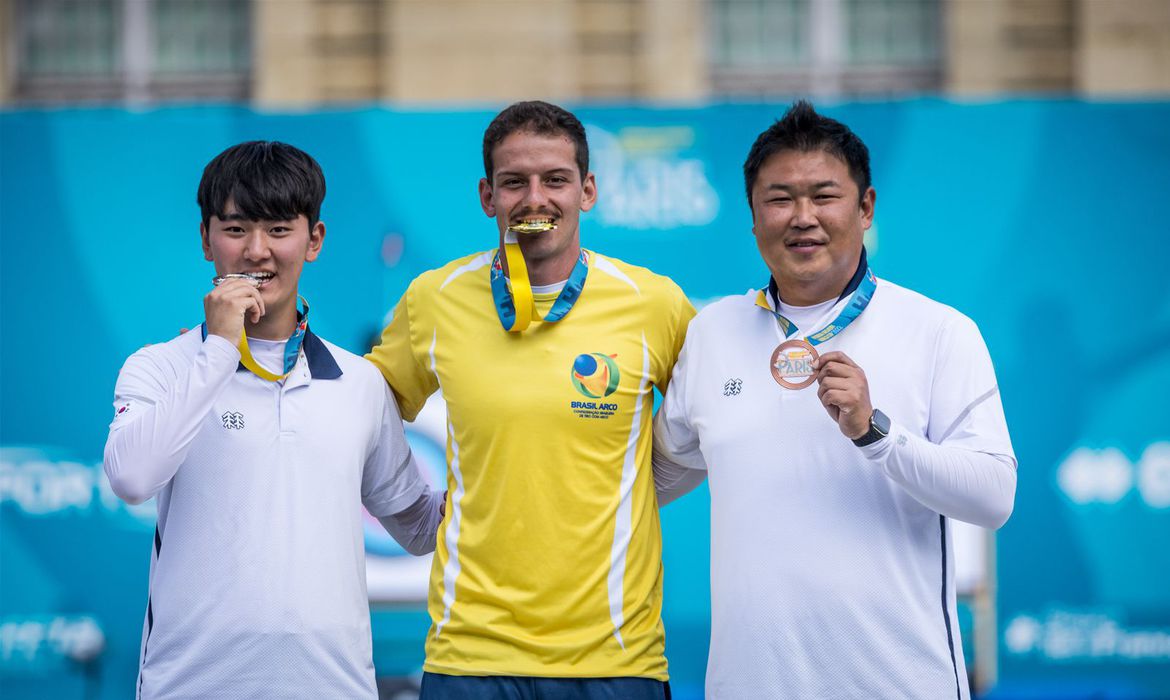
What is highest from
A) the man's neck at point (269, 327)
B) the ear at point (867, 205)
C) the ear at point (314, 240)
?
the ear at point (867, 205)

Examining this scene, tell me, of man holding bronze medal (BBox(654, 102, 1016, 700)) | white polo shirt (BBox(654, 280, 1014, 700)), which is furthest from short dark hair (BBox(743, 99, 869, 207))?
white polo shirt (BBox(654, 280, 1014, 700))

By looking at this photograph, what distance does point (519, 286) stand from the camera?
2992 mm

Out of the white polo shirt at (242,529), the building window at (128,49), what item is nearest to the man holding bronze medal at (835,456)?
the white polo shirt at (242,529)

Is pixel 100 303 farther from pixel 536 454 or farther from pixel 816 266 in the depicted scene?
pixel 816 266

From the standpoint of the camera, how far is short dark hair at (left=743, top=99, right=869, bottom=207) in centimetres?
288

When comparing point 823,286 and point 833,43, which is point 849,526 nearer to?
point 823,286

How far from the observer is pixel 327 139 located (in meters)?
5.05

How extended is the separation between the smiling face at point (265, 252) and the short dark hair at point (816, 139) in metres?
1.08

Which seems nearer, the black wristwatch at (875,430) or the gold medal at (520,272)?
the black wristwatch at (875,430)

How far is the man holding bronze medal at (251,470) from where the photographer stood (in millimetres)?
2652

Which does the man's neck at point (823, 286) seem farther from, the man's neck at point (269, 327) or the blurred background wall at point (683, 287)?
the blurred background wall at point (683, 287)

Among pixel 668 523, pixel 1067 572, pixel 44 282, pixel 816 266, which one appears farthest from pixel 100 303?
pixel 1067 572

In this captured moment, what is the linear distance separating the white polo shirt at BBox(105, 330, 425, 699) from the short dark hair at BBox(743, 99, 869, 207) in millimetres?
1185

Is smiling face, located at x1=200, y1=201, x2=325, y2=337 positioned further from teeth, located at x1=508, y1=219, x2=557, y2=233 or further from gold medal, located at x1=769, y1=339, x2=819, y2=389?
gold medal, located at x1=769, y1=339, x2=819, y2=389
